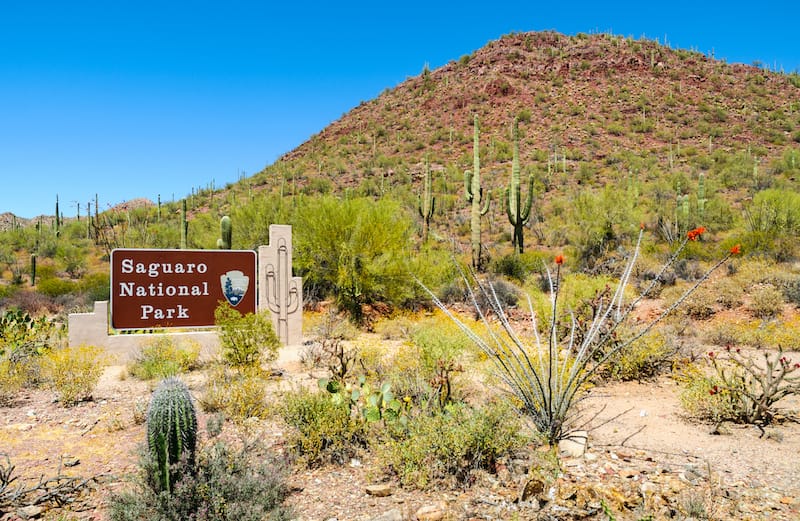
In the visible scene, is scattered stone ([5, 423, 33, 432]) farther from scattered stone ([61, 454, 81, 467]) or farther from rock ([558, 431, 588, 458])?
rock ([558, 431, 588, 458])

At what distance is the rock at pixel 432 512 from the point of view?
14.4 ft

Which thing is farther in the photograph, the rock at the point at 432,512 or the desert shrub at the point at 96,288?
the desert shrub at the point at 96,288

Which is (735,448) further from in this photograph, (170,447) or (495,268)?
Result: (495,268)

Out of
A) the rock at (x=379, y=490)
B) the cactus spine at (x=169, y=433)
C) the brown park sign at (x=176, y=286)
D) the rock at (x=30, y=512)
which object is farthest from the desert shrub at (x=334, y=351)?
the rock at (x=30, y=512)

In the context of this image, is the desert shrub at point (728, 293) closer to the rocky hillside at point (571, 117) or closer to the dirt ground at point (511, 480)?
the dirt ground at point (511, 480)

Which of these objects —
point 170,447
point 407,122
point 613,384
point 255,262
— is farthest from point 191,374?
point 407,122

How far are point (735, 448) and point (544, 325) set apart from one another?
6.37 meters

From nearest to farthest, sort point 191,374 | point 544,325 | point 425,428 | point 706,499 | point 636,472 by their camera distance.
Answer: point 706,499, point 636,472, point 425,428, point 191,374, point 544,325

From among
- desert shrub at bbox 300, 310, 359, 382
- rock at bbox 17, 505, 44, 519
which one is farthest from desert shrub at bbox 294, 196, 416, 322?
rock at bbox 17, 505, 44, 519

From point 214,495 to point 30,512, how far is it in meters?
1.55

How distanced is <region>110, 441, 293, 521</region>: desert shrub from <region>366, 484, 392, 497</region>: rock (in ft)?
2.44

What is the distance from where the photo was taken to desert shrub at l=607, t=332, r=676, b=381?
27.9 feet

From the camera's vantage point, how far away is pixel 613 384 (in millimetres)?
8414

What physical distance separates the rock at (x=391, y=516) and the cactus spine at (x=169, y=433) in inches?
63.8
